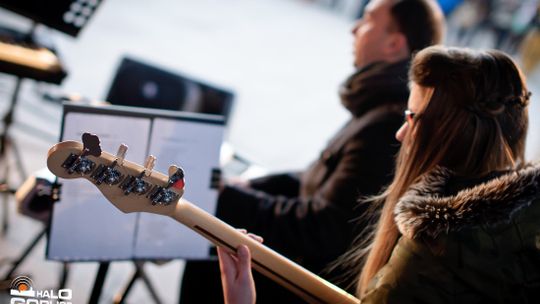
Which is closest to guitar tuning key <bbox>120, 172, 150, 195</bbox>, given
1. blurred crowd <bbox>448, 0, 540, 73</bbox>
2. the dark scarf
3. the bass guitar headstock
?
the bass guitar headstock

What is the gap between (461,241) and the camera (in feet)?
3.29

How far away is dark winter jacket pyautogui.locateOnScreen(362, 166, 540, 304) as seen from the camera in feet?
3.25

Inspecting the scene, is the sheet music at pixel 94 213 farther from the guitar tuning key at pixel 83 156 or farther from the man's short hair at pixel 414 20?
the man's short hair at pixel 414 20

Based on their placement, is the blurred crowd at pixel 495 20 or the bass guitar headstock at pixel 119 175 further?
the blurred crowd at pixel 495 20

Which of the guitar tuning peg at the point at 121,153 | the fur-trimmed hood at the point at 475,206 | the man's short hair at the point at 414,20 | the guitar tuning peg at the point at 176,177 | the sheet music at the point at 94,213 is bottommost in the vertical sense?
the sheet music at the point at 94,213

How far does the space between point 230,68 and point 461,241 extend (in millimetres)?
4539

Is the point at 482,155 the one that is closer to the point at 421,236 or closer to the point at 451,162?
the point at 451,162

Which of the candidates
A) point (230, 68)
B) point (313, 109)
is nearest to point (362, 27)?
point (313, 109)

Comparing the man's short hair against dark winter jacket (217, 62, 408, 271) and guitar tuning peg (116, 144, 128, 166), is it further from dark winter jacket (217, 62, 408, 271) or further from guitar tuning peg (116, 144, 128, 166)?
guitar tuning peg (116, 144, 128, 166)

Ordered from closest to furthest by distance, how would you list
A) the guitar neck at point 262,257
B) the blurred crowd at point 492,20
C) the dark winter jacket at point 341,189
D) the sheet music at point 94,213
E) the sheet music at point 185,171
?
the guitar neck at point 262,257 → the sheet music at point 94,213 → the sheet music at point 185,171 → the dark winter jacket at point 341,189 → the blurred crowd at point 492,20

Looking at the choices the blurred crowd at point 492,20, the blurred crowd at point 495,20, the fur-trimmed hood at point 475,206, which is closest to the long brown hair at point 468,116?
the fur-trimmed hood at point 475,206

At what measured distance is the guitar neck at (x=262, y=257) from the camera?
1.12 meters

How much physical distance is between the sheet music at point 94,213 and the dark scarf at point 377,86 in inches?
31.4

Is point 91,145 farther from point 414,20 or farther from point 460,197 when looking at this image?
point 414,20
